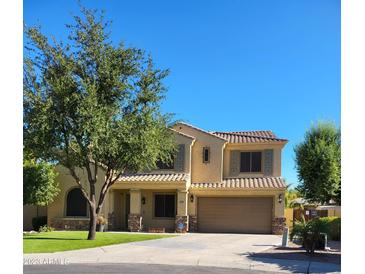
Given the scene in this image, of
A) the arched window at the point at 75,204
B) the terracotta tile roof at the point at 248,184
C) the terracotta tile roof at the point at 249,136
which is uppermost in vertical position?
the terracotta tile roof at the point at 249,136

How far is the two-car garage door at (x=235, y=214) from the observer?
73.6ft

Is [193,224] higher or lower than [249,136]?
lower

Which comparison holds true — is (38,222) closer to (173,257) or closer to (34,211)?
(34,211)

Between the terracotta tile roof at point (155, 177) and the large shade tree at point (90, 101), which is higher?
the large shade tree at point (90, 101)

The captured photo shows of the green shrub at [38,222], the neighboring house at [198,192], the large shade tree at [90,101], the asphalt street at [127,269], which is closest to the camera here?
the asphalt street at [127,269]

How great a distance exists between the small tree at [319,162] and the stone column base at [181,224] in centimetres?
719

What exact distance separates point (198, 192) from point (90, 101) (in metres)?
9.39

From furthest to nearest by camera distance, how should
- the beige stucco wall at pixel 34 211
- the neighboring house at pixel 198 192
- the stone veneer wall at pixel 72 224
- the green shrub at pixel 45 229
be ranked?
the beige stucco wall at pixel 34 211
the stone veneer wall at pixel 72 224
the neighboring house at pixel 198 192
the green shrub at pixel 45 229

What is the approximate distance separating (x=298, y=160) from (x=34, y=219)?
14923 millimetres

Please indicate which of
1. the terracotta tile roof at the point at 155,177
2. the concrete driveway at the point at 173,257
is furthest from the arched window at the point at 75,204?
the concrete driveway at the point at 173,257

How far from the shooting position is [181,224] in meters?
21.8

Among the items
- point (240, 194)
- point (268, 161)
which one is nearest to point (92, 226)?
point (240, 194)

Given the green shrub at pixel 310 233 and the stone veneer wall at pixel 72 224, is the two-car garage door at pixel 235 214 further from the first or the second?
the green shrub at pixel 310 233

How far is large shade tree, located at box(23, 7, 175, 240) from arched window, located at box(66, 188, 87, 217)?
605 cm
